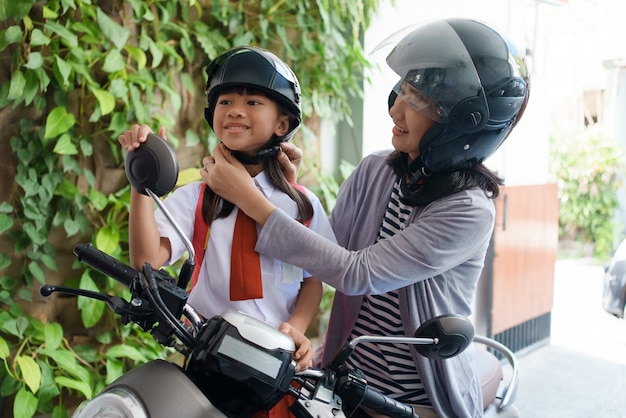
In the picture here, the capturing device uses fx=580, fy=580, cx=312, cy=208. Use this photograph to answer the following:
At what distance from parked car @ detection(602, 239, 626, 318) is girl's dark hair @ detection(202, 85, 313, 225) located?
233 cm

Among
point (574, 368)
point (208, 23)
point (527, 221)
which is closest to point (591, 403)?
point (574, 368)

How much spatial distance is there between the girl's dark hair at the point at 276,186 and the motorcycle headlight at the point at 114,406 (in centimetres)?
44

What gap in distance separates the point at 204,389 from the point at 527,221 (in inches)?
134

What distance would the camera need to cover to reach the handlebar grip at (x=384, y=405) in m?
0.93

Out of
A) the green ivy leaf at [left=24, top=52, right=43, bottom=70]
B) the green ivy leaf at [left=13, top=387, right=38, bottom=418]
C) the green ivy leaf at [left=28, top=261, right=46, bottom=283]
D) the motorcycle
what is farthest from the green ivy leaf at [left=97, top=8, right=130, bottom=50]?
the motorcycle

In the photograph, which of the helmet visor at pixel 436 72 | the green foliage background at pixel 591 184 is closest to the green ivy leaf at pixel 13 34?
the helmet visor at pixel 436 72

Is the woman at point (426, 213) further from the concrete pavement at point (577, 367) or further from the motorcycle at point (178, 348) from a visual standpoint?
the concrete pavement at point (577, 367)

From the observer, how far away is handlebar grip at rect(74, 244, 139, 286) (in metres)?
0.81

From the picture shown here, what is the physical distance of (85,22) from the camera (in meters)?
2.05

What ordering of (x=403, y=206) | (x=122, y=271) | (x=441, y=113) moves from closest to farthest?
(x=122, y=271) → (x=441, y=113) → (x=403, y=206)

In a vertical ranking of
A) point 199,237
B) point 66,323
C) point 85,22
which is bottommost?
point 66,323

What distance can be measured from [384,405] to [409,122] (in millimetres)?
548

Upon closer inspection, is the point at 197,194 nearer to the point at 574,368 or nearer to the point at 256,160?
the point at 256,160

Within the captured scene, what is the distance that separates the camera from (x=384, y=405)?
0.94 metres
